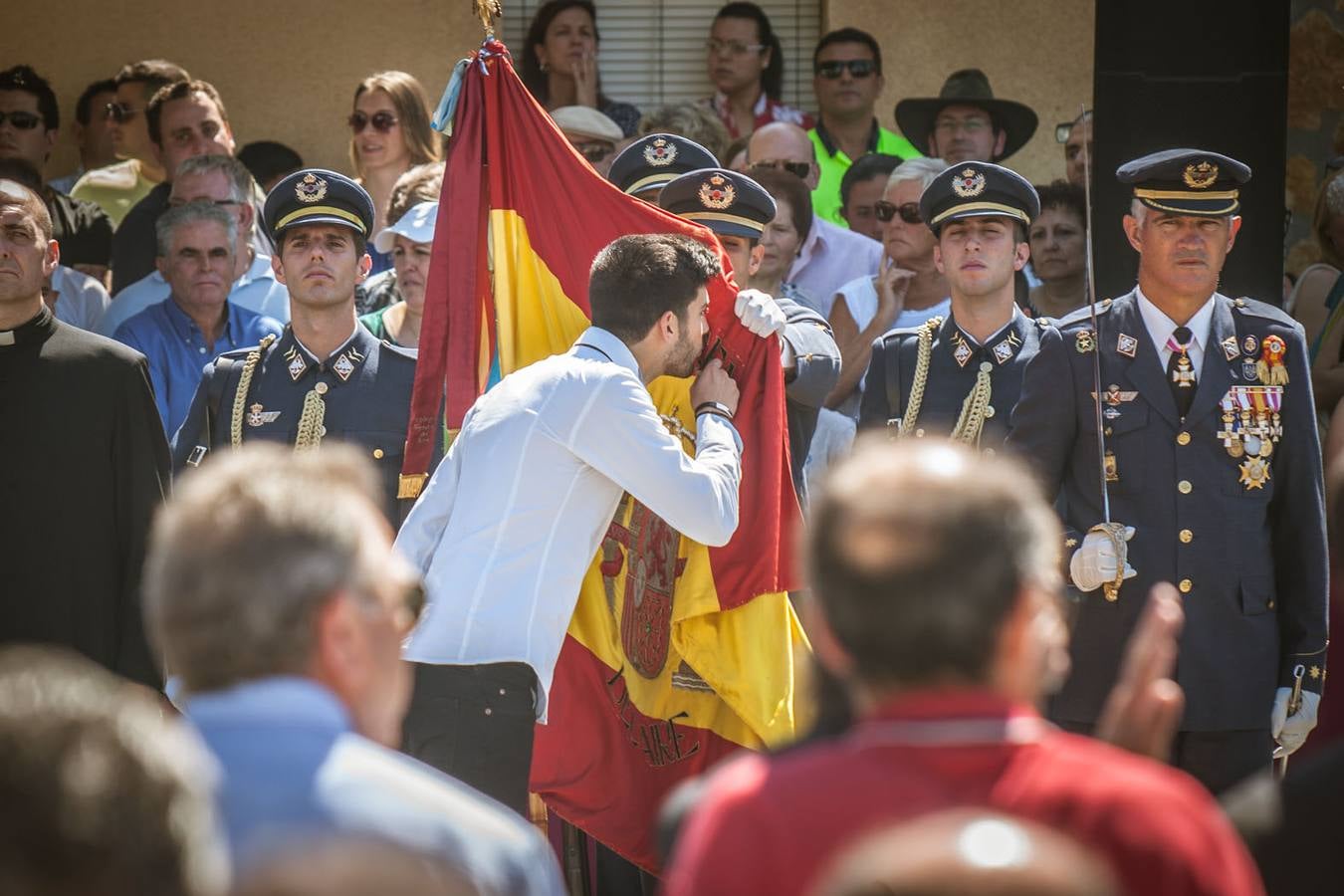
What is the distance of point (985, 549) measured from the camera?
216 cm

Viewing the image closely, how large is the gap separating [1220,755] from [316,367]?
10.2ft

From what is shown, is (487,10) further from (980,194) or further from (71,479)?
(71,479)

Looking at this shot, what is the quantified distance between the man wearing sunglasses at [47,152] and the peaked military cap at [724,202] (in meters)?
3.27

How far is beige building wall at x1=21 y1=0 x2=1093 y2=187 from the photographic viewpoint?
9523mm

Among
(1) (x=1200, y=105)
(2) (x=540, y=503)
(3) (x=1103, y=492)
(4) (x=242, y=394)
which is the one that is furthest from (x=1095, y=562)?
(4) (x=242, y=394)

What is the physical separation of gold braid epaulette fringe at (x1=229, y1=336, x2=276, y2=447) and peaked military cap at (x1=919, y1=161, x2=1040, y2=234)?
2313 millimetres

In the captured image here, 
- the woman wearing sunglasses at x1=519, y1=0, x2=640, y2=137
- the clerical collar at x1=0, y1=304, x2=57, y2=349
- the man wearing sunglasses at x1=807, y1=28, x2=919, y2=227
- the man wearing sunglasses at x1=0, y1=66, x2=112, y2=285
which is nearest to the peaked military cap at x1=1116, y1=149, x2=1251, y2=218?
the man wearing sunglasses at x1=807, y1=28, x2=919, y2=227

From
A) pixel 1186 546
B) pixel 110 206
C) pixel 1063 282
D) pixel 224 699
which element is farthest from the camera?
pixel 110 206

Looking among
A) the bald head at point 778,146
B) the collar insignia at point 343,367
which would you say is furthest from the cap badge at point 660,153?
the bald head at point 778,146

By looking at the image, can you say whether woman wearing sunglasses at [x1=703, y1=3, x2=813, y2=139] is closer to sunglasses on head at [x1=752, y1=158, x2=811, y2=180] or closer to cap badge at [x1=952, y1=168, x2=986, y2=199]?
sunglasses on head at [x1=752, y1=158, x2=811, y2=180]

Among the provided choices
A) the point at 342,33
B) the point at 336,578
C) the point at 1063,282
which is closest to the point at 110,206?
the point at 342,33

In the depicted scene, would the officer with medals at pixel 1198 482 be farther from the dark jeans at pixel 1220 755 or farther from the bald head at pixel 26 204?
the bald head at pixel 26 204

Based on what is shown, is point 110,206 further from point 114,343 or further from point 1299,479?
point 1299,479

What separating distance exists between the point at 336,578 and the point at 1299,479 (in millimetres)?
3624
